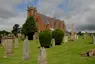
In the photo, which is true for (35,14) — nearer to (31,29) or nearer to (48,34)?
(31,29)

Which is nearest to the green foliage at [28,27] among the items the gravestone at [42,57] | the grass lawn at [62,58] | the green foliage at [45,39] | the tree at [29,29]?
the tree at [29,29]

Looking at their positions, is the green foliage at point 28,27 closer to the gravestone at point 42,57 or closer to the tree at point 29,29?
the tree at point 29,29

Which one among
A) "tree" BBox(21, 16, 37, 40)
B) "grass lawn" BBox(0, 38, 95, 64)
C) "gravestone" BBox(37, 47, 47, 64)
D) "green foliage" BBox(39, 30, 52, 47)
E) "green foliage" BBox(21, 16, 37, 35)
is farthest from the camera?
"green foliage" BBox(21, 16, 37, 35)

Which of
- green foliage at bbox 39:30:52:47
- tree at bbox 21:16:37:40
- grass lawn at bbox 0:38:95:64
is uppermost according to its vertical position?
tree at bbox 21:16:37:40

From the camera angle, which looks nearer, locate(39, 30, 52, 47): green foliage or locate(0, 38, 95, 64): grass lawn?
locate(0, 38, 95, 64): grass lawn

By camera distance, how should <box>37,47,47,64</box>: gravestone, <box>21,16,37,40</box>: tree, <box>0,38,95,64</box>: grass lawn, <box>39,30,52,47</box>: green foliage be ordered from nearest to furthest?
<box>37,47,47,64</box>: gravestone, <box>0,38,95,64</box>: grass lawn, <box>39,30,52,47</box>: green foliage, <box>21,16,37,40</box>: tree

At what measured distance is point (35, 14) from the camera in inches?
3236

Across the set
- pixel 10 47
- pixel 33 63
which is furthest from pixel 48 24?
pixel 33 63

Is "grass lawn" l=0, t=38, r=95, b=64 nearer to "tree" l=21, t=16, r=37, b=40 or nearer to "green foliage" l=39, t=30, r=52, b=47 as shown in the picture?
"green foliage" l=39, t=30, r=52, b=47

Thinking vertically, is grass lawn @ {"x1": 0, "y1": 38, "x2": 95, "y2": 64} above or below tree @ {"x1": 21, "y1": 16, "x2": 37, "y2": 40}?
below

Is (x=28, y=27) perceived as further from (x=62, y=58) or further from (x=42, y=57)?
(x=42, y=57)

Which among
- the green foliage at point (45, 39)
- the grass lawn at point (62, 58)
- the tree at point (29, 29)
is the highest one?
the tree at point (29, 29)

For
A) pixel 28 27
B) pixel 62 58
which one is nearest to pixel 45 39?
pixel 62 58

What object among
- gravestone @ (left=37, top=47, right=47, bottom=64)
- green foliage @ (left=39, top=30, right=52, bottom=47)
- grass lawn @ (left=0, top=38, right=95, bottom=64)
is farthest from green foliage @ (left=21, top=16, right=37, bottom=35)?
gravestone @ (left=37, top=47, right=47, bottom=64)
